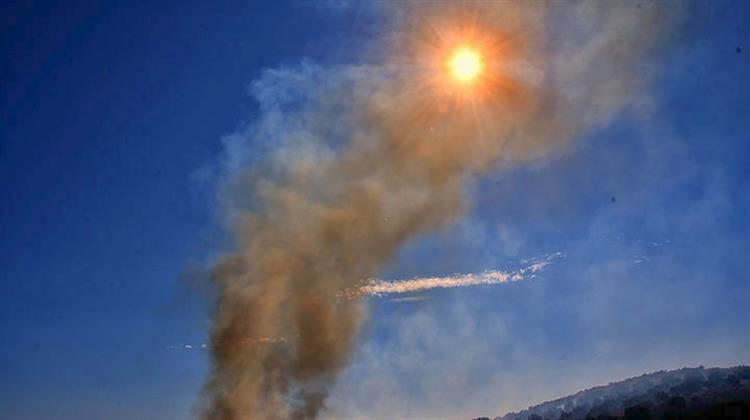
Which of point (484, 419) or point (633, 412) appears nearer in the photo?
point (633, 412)

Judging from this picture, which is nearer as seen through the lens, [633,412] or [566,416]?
[633,412]

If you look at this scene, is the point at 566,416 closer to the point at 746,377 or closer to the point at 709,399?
the point at 746,377

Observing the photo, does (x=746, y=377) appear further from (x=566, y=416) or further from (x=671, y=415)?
(x=671, y=415)

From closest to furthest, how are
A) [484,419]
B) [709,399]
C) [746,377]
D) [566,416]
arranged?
1. [709,399]
2. [746,377]
3. [566,416]
4. [484,419]

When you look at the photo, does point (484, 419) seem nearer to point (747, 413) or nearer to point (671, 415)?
point (671, 415)

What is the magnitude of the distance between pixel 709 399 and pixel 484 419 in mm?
76829

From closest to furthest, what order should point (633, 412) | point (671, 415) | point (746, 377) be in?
point (671, 415), point (633, 412), point (746, 377)

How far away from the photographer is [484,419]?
158000mm

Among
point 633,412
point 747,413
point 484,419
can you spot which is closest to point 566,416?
point 484,419

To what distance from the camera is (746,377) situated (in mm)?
125875

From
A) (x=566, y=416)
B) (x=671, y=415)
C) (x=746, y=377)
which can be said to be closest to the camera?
(x=671, y=415)

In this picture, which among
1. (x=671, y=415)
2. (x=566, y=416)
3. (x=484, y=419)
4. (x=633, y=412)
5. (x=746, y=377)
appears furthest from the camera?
(x=484, y=419)

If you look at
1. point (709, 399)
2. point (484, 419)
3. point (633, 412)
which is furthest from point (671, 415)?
point (484, 419)

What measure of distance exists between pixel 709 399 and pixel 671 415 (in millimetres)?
21921
